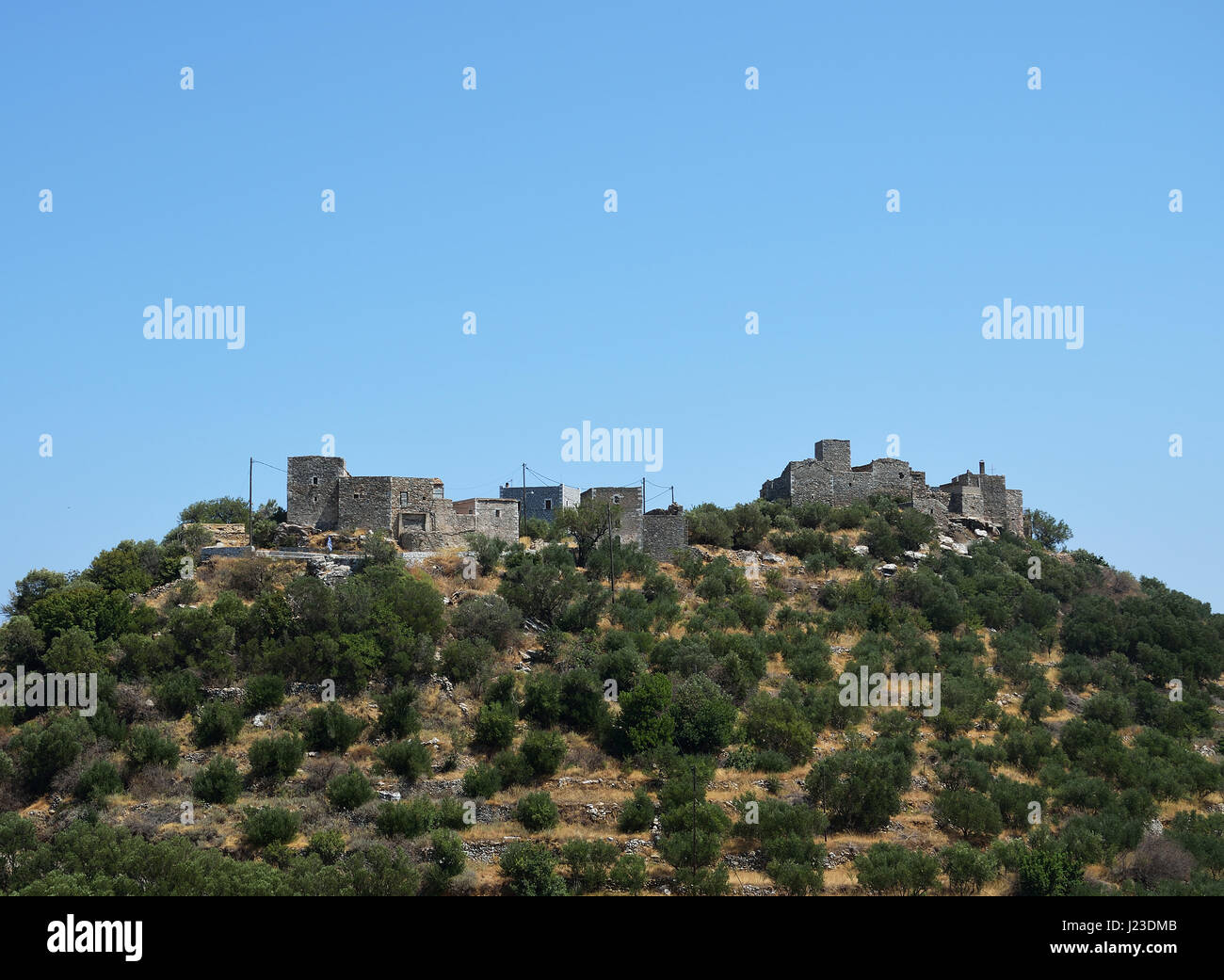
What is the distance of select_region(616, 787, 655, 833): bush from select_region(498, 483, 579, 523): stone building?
76.1 feet

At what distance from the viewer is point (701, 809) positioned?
3167 centimetres

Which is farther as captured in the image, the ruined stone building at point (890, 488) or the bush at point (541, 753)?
the ruined stone building at point (890, 488)

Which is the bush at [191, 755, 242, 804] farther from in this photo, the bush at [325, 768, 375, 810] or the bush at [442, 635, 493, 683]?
the bush at [442, 635, 493, 683]

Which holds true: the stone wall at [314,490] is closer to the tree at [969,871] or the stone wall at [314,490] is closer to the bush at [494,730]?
the bush at [494,730]

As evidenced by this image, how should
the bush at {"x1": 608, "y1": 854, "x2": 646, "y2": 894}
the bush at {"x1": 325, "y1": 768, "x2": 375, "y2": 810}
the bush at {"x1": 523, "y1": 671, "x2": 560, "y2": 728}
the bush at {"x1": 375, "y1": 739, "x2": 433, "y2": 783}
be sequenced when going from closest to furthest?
1. the bush at {"x1": 608, "y1": 854, "x2": 646, "y2": 894}
2. the bush at {"x1": 325, "y1": 768, "x2": 375, "y2": 810}
3. the bush at {"x1": 375, "y1": 739, "x2": 433, "y2": 783}
4. the bush at {"x1": 523, "y1": 671, "x2": 560, "y2": 728}

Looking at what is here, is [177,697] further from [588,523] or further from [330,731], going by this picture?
[588,523]

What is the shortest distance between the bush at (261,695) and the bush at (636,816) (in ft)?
35.5

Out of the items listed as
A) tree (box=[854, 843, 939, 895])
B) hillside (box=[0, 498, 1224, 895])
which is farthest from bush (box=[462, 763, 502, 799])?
tree (box=[854, 843, 939, 895])

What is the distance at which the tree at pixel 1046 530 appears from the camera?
200ft

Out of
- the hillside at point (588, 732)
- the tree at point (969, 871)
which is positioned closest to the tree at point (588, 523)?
the hillside at point (588, 732)

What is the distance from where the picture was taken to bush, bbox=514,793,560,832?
31.8 m

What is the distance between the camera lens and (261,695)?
1426 inches
